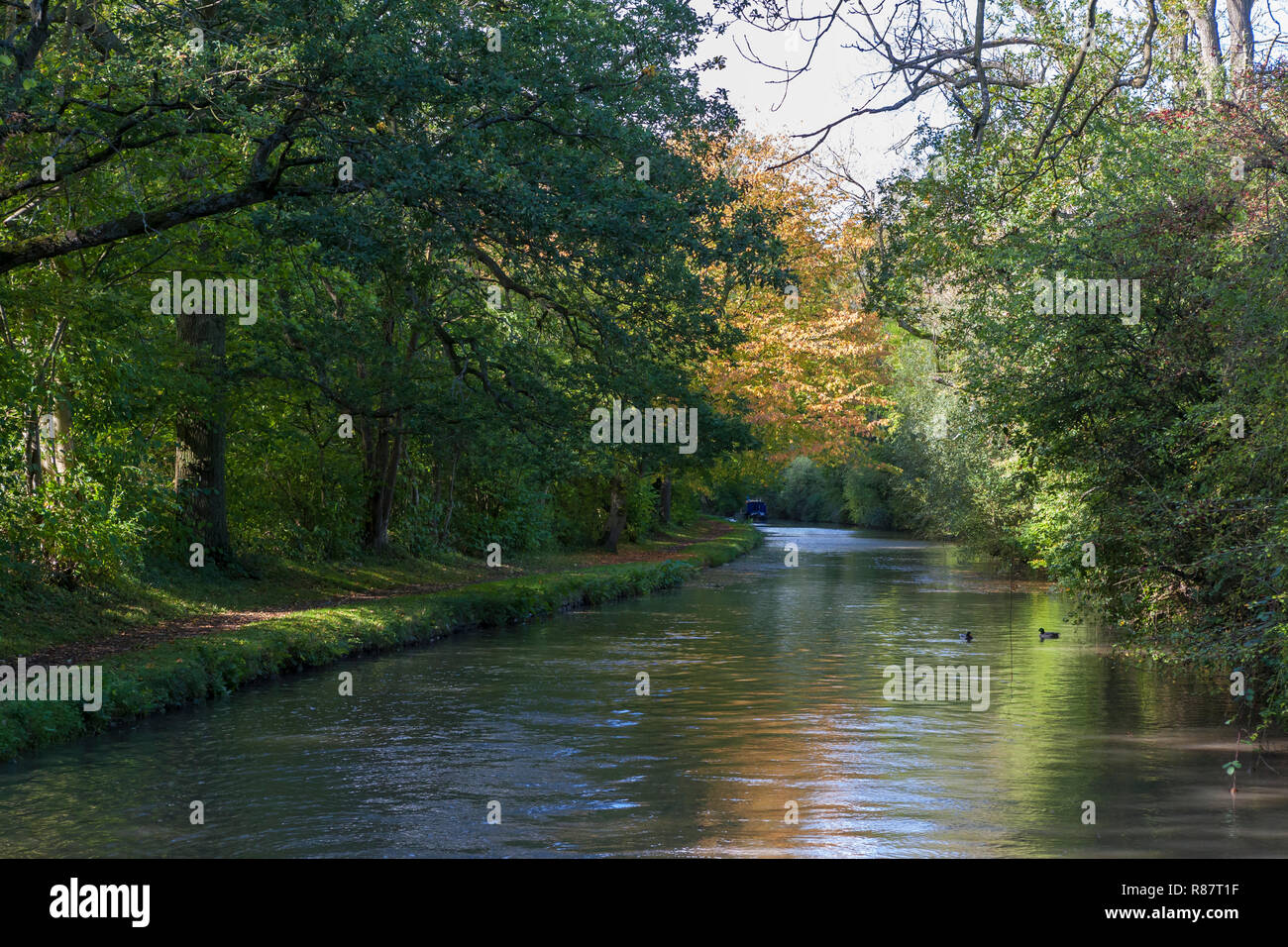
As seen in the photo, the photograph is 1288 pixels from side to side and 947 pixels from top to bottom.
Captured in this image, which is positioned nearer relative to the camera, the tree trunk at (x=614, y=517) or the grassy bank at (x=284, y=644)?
the grassy bank at (x=284, y=644)

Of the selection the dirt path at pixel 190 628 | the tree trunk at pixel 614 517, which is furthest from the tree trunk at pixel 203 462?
the tree trunk at pixel 614 517

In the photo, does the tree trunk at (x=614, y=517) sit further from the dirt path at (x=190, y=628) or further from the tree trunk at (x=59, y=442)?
the tree trunk at (x=59, y=442)

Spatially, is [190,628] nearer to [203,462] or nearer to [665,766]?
[203,462]

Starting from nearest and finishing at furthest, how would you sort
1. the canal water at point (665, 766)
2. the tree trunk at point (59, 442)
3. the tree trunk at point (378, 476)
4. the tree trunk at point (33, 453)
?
the canal water at point (665, 766) → the tree trunk at point (33, 453) → the tree trunk at point (59, 442) → the tree trunk at point (378, 476)

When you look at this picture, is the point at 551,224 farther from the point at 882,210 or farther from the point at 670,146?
the point at 882,210

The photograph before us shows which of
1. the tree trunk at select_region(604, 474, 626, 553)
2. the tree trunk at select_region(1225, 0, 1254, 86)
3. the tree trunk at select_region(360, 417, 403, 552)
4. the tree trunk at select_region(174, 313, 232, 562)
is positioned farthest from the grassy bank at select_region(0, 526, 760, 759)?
the tree trunk at select_region(1225, 0, 1254, 86)

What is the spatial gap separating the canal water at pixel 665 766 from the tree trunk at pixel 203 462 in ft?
16.8

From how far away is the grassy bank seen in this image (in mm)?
13273

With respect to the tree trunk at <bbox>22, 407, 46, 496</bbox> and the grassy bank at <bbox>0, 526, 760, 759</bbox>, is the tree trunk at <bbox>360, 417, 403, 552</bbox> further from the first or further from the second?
the tree trunk at <bbox>22, 407, 46, 496</bbox>

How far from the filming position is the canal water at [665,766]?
399 inches

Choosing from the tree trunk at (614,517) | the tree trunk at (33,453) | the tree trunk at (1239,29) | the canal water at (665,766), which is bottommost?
the canal water at (665,766)

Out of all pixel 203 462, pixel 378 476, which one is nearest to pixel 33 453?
pixel 203 462

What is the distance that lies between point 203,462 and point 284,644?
6818mm

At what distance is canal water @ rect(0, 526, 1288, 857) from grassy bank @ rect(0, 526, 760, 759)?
327mm
